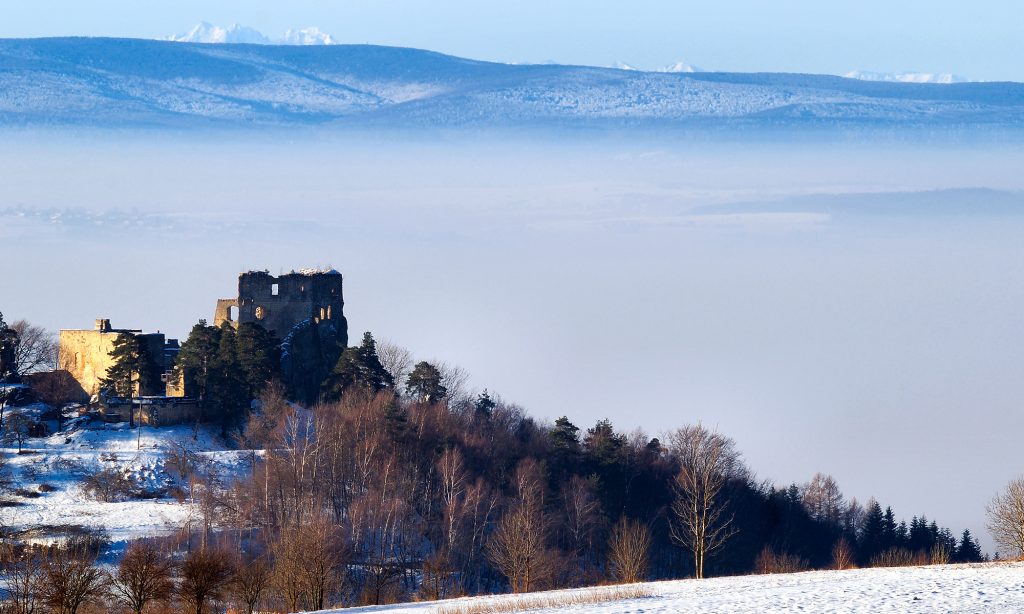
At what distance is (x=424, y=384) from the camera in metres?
76.6

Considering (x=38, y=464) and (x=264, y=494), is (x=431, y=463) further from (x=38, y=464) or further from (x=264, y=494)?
(x=38, y=464)

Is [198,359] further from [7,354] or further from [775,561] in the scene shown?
[775,561]

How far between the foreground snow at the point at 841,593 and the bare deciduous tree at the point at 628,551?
962 centimetres

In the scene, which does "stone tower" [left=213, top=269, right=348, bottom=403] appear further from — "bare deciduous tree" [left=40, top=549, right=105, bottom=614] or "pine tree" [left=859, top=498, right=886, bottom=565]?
"bare deciduous tree" [left=40, top=549, right=105, bottom=614]

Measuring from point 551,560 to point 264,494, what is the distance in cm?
974

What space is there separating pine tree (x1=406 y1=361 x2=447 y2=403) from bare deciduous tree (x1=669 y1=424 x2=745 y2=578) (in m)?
10.1

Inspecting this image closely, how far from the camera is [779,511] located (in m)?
78.1

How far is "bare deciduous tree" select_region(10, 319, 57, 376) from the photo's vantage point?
7692 centimetres

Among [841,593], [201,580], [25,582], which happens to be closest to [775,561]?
[841,593]

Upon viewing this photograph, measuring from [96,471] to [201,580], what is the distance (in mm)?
20294

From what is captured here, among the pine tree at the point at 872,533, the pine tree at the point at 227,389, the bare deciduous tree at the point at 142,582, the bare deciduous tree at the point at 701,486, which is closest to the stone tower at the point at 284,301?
the pine tree at the point at 227,389

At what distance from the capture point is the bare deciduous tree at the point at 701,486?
6438cm

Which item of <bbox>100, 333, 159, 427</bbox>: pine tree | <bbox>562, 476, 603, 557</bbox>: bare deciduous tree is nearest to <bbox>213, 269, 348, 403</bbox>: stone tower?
<bbox>100, 333, 159, 427</bbox>: pine tree

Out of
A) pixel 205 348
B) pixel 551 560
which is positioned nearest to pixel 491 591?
pixel 551 560
